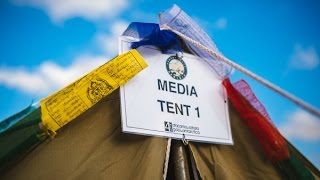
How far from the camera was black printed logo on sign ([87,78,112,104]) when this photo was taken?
4.24ft

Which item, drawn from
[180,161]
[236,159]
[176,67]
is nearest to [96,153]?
[180,161]

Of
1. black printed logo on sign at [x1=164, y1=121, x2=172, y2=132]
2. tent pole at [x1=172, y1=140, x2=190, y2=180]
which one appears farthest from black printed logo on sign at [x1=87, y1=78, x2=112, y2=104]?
tent pole at [x1=172, y1=140, x2=190, y2=180]

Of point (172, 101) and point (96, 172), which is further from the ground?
point (172, 101)

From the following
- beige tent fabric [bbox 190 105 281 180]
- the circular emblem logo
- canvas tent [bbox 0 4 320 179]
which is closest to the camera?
canvas tent [bbox 0 4 320 179]

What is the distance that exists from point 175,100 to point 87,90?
1.37ft

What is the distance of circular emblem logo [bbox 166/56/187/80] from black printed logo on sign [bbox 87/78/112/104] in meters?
0.35

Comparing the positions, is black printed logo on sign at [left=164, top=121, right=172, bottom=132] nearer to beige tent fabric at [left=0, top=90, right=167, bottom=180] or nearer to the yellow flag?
beige tent fabric at [left=0, top=90, right=167, bottom=180]

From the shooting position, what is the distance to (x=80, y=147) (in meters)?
1.26

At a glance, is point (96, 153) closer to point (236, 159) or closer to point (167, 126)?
point (167, 126)

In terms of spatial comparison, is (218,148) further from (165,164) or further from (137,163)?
(137,163)

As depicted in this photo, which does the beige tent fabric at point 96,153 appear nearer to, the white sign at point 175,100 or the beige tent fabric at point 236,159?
the white sign at point 175,100

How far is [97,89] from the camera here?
4.30 feet

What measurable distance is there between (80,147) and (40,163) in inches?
6.5

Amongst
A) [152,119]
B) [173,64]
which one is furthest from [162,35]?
[152,119]
